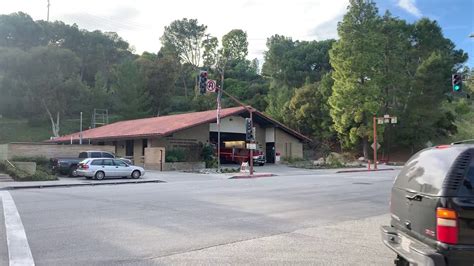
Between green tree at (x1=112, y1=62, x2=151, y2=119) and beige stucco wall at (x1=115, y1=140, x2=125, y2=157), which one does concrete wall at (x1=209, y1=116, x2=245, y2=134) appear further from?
green tree at (x1=112, y1=62, x2=151, y2=119)

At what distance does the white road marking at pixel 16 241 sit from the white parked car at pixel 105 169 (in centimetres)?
1542

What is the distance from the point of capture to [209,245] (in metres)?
8.59

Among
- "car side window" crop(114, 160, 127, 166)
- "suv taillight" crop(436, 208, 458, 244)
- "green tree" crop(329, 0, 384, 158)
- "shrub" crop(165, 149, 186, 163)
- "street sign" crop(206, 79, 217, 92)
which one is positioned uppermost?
"green tree" crop(329, 0, 384, 158)

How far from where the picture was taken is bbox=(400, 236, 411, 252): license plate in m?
5.82

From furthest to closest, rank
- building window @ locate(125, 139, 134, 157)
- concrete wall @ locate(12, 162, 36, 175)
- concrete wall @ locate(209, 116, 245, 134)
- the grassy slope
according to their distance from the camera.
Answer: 1. the grassy slope
2. building window @ locate(125, 139, 134, 157)
3. concrete wall @ locate(209, 116, 245, 134)
4. concrete wall @ locate(12, 162, 36, 175)

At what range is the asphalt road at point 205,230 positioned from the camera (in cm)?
768

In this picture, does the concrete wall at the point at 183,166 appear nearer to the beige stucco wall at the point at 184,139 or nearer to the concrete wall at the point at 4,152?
the beige stucco wall at the point at 184,139

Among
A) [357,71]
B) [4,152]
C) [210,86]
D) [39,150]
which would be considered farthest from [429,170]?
[357,71]

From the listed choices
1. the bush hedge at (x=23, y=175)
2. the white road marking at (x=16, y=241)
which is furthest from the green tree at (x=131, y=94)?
the white road marking at (x=16, y=241)

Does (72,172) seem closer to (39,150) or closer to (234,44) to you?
(39,150)

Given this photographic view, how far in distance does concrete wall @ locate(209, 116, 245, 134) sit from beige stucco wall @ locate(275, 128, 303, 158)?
13.3 feet

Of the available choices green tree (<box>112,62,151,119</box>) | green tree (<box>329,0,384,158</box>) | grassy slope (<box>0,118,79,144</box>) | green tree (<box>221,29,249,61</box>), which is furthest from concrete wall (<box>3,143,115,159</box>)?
green tree (<box>221,29,249,61</box>)

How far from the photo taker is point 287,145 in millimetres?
50625

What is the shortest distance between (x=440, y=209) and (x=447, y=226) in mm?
193
